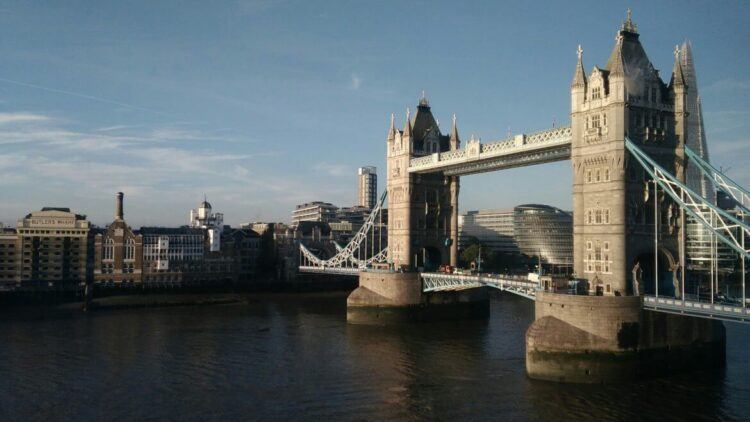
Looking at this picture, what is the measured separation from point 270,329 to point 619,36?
162ft

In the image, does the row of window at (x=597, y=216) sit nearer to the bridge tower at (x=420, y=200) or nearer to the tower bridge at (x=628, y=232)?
the tower bridge at (x=628, y=232)

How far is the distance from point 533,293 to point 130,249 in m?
90.1

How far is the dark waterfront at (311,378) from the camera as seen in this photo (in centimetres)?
4425

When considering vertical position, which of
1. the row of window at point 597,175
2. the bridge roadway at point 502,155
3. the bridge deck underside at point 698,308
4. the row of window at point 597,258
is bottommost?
the bridge deck underside at point 698,308

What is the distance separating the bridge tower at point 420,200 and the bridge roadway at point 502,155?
2.25 metres

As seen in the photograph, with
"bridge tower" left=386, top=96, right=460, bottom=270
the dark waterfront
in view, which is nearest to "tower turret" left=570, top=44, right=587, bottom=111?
the dark waterfront

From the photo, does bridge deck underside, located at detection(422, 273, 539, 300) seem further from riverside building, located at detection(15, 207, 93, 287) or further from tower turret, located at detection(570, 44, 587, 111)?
riverside building, located at detection(15, 207, 93, 287)

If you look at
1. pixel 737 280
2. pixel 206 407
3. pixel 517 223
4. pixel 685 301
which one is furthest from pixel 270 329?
pixel 517 223

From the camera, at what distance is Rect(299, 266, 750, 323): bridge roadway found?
44166 millimetres

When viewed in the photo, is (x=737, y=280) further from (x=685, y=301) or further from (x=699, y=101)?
(x=699, y=101)

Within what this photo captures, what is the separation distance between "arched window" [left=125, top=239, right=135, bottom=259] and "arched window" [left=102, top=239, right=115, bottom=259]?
2517 mm

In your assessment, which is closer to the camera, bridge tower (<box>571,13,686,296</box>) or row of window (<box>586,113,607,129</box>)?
bridge tower (<box>571,13,686,296</box>)

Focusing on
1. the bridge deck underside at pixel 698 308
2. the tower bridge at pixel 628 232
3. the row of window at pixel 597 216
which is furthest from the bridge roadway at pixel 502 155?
the bridge deck underside at pixel 698 308

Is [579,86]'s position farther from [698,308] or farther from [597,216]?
[698,308]
